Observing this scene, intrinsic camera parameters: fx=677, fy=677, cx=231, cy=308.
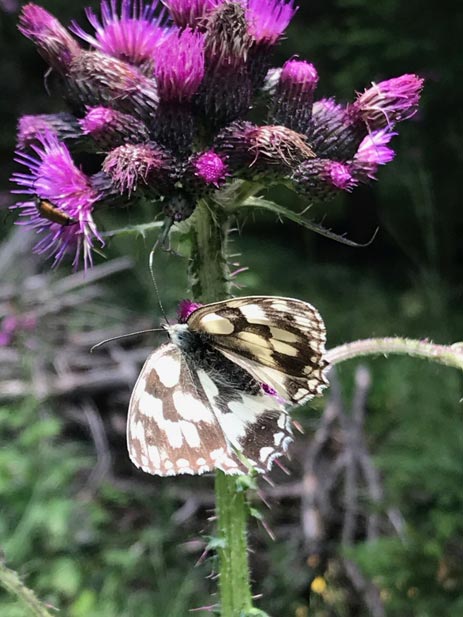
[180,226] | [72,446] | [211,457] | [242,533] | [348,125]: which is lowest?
[72,446]

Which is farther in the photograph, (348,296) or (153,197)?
(348,296)

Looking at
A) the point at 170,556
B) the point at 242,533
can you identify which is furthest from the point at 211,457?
the point at 170,556

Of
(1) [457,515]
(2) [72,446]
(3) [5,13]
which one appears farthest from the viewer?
(3) [5,13]

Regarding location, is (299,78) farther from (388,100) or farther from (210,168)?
(210,168)

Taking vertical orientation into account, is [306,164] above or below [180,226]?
above

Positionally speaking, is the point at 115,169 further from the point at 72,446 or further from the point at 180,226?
the point at 72,446

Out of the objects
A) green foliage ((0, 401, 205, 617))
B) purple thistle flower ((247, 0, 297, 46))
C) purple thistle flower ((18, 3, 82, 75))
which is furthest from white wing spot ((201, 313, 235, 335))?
green foliage ((0, 401, 205, 617))

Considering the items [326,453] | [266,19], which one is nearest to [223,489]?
[266,19]
